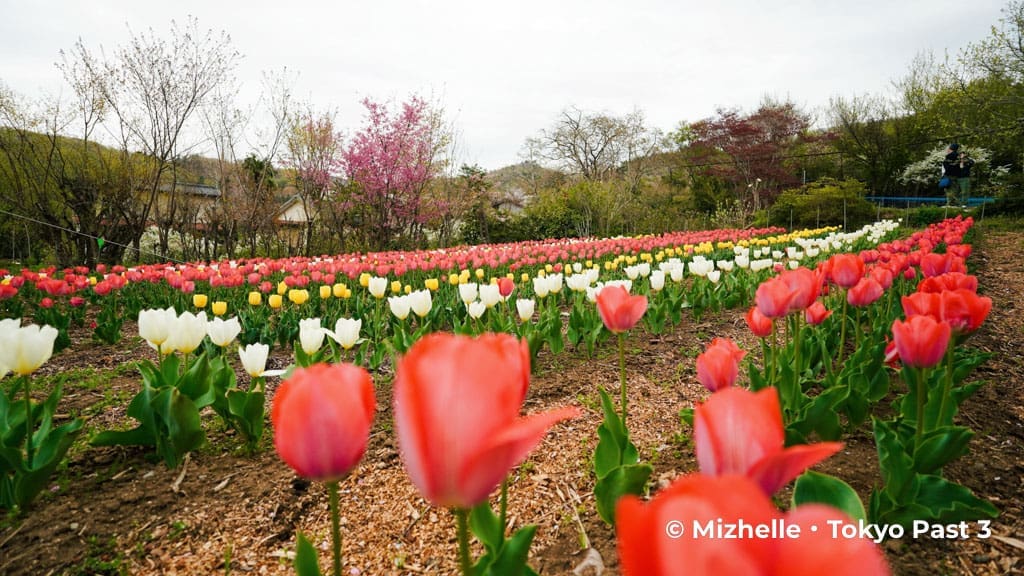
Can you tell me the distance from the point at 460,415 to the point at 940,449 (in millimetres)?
1371

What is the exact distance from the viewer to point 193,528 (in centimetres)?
142

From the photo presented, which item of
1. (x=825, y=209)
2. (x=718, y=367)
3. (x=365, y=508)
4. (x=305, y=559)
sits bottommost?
(x=365, y=508)

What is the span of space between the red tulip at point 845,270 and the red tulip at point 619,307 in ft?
3.91

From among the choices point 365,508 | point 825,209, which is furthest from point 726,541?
point 825,209

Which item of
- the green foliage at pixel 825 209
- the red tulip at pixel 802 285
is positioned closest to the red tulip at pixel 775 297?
the red tulip at pixel 802 285

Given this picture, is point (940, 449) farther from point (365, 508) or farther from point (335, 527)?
point (365, 508)

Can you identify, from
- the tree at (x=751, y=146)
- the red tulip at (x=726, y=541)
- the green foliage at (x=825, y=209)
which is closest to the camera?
the red tulip at (x=726, y=541)

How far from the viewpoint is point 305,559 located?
73 centimetres

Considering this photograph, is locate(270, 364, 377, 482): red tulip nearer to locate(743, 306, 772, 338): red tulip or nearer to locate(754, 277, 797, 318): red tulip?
locate(754, 277, 797, 318): red tulip

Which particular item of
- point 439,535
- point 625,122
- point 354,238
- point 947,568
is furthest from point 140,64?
point 625,122

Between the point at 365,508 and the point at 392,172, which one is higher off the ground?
the point at 392,172

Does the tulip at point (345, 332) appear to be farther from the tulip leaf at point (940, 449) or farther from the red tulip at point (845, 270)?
the red tulip at point (845, 270)

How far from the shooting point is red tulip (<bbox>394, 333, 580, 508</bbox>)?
18.5 inches

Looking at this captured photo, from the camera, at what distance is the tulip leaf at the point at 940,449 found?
1.20 m
